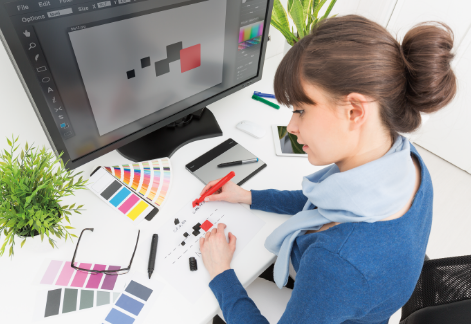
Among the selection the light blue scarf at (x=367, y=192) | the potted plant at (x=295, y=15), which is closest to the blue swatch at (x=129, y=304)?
the light blue scarf at (x=367, y=192)

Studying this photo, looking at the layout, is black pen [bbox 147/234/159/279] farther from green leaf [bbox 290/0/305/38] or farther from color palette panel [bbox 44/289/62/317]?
green leaf [bbox 290/0/305/38]

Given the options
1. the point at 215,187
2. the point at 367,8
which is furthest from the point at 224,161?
the point at 367,8

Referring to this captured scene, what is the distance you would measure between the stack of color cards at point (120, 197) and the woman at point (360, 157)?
0.27 m

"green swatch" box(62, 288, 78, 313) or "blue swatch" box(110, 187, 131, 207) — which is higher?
"blue swatch" box(110, 187, 131, 207)

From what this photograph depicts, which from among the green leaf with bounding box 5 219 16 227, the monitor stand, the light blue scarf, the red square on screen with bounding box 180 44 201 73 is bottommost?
the monitor stand

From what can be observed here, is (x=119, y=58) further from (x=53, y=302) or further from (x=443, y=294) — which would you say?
(x=443, y=294)

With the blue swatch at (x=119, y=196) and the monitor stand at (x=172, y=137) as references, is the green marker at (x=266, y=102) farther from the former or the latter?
the blue swatch at (x=119, y=196)

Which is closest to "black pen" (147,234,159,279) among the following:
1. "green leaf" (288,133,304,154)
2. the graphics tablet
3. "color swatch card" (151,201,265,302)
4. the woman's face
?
"color swatch card" (151,201,265,302)

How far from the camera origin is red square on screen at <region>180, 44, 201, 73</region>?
820 millimetres

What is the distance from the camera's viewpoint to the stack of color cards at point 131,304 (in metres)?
0.61

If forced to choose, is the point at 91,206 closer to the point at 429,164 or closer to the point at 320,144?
the point at 320,144

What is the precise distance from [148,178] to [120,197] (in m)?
0.09

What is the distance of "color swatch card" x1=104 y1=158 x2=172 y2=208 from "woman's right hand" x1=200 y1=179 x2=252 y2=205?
0.12m

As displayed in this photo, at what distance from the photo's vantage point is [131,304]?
630mm
